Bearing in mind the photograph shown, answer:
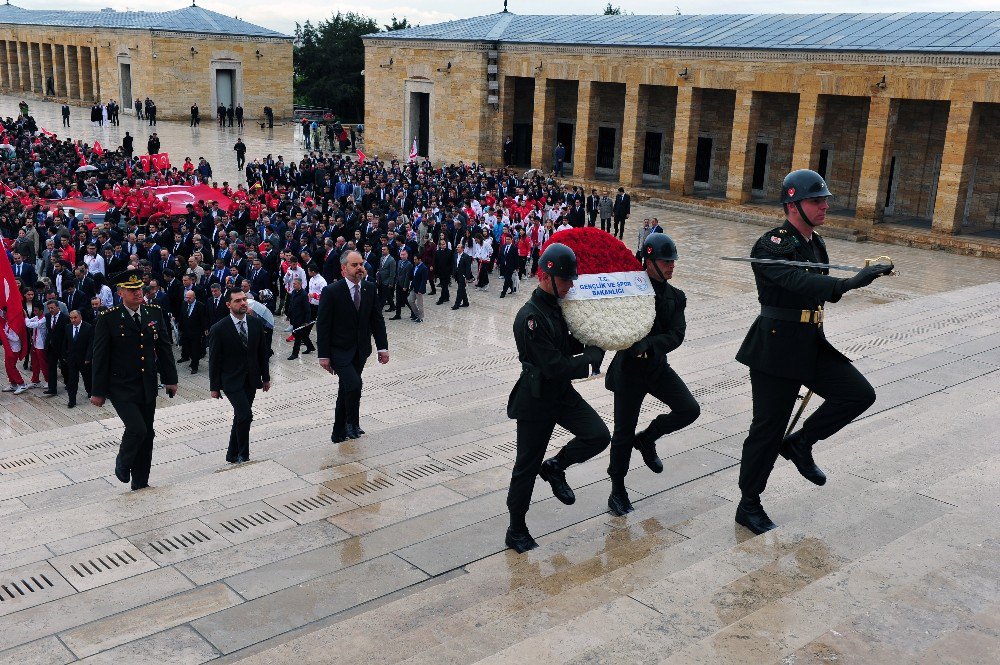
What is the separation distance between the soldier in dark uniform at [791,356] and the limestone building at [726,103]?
22.7 m

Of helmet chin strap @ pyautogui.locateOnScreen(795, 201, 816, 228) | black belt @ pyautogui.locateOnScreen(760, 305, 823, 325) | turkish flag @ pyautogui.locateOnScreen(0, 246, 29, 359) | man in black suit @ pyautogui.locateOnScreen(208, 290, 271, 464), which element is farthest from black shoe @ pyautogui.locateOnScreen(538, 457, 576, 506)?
turkish flag @ pyautogui.locateOnScreen(0, 246, 29, 359)

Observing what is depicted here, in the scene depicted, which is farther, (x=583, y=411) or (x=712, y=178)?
(x=712, y=178)

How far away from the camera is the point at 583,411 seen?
5.10m

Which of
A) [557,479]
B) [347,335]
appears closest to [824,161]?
[347,335]

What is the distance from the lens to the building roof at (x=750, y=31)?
26219mm

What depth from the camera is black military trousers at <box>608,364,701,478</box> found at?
555cm

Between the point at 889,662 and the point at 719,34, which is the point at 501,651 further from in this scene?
the point at 719,34

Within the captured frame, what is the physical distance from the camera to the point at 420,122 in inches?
1576

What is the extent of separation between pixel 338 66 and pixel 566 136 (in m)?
29.0

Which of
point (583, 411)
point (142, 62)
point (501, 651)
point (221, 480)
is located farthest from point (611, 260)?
point (142, 62)

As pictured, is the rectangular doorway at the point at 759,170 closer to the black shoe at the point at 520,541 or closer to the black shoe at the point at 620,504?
the black shoe at the point at 620,504

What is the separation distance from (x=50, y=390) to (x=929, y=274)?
18566mm

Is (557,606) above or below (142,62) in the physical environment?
below

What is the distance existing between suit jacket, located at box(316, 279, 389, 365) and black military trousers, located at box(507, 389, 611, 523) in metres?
3.02
